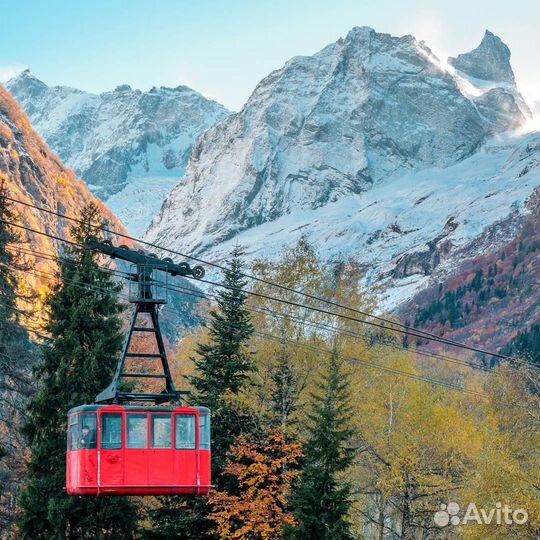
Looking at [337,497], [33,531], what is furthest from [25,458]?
[337,497]

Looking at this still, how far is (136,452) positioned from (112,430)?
95 cm

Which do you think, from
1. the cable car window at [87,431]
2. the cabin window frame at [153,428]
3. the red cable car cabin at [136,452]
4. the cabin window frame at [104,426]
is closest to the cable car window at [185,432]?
the red cable car cabin at [136,452]

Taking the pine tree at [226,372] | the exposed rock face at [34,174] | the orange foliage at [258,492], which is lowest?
the orange foliage at [258,492]

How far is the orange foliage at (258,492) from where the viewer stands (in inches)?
1577

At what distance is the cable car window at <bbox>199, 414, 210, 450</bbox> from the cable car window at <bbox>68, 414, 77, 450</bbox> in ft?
12.0

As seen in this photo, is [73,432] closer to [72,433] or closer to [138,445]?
[72,433]

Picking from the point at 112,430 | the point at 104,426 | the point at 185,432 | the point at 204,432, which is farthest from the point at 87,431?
the point at 204,432

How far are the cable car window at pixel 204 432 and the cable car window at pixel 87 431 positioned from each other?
3.13 metres

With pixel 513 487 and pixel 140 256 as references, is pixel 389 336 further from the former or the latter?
pixel 140 256

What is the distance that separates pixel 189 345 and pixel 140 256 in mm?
39946

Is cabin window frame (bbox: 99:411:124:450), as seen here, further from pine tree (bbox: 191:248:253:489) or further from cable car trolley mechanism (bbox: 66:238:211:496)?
pine tree (bbox: 191:248:253:489)

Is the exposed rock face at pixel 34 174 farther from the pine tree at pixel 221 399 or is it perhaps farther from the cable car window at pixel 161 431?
the cable car window at pixel 161 431

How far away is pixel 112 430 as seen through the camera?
30266 mm

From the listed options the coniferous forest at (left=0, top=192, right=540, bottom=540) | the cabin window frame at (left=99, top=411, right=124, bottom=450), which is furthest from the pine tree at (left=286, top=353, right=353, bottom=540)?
the cabin window frame at (left=99, top=411, right=124, bottom=450)
